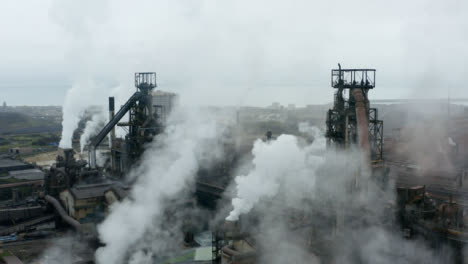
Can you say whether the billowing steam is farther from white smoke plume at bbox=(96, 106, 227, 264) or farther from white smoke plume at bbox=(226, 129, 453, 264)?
white smoke plume at bbox=(96, 106, 227, 264)

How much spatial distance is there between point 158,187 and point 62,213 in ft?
27.1

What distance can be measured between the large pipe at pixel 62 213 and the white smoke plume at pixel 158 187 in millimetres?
3912

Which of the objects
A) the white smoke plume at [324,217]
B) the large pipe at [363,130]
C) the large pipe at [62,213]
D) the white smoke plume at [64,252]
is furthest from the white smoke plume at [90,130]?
the large pipe at [363,130]

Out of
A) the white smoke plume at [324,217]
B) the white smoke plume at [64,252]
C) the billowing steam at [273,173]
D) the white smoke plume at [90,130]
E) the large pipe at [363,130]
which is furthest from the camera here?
the white smoke plume at [90,130]

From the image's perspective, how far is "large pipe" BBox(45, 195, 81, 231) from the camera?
26067 millimetres

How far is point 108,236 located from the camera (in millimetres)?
19766

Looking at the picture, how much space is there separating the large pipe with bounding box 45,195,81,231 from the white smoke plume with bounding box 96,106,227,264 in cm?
391

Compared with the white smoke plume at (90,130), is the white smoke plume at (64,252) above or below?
below

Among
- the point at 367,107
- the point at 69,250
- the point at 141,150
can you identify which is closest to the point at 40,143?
the point at 141,150

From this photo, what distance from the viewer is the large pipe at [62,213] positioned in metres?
26.1

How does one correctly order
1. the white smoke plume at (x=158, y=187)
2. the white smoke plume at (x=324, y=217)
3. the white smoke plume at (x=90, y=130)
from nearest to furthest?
the white smoke plume at (x=324, y=217), the white smoke plume at (x=158, y=187), the white smoke plume at (x=90, y=130)

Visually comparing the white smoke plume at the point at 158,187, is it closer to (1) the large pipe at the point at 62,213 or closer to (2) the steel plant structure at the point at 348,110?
(1) the large pipe at the point at 62,213

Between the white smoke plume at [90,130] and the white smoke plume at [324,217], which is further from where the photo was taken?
the white smoke plume at [90,130]

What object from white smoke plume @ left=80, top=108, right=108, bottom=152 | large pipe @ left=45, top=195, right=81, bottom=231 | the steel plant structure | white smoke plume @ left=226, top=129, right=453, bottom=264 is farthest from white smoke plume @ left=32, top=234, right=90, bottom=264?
white smoke plume @ left=80, top=108, right=108, bottom=152
